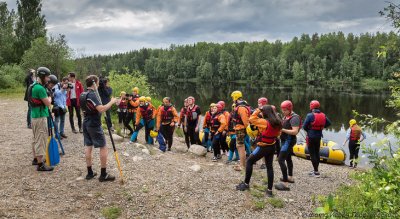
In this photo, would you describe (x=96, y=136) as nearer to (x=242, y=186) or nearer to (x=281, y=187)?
(x=242, y=186)

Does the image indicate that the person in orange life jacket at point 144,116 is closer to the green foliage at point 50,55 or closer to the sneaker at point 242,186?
the sneaker at point 242,186

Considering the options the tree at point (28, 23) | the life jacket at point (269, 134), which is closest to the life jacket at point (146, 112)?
the life jacket at point (269, 134)

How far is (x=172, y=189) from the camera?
7.77m

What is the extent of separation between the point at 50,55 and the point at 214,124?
1177 inches

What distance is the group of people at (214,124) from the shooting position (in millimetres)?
7332

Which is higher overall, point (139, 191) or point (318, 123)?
point (318, 123)

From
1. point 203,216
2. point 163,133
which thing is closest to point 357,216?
point 203,216

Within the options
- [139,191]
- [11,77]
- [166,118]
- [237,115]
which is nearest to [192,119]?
[166,118]

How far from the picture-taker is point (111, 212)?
6.35m

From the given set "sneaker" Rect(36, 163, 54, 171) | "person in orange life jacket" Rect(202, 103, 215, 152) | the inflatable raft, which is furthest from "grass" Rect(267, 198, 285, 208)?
the inflatable raft

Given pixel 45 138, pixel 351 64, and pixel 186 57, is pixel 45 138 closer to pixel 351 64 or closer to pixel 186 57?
pixel 351 64

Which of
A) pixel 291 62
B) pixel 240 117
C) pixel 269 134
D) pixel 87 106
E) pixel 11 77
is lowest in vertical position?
pixel 269 134

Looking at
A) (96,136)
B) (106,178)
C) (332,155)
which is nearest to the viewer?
(96,136)

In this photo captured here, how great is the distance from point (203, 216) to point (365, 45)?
335 ft
